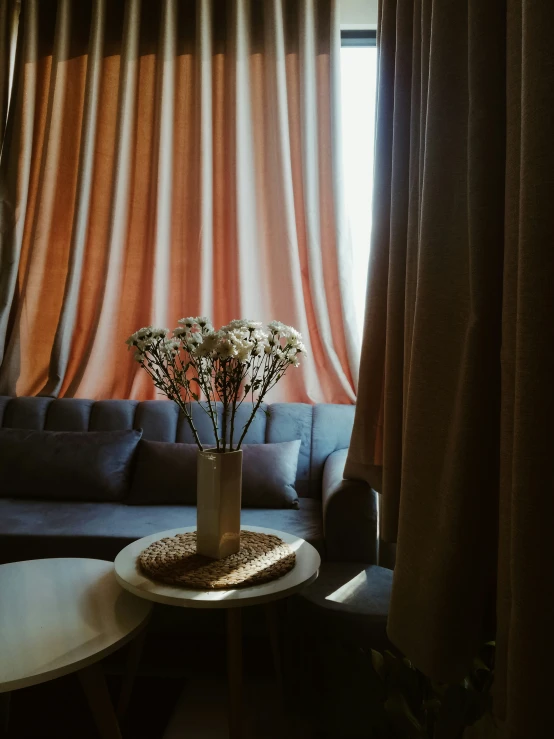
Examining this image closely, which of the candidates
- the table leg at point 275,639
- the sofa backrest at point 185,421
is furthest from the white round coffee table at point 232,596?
→ the sofa backrest at point 185,421

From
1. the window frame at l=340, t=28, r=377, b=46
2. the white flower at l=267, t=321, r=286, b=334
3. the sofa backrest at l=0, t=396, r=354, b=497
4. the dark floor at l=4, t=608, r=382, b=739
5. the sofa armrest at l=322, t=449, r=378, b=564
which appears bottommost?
the dark floor at l=4, t=608, r=382, b=739

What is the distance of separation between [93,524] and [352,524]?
88cm

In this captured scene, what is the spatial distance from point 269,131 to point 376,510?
2009mm

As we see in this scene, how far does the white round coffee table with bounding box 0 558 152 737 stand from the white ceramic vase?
0.66ft

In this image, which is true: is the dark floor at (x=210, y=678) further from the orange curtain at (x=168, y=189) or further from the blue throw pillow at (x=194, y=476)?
the orange curtain at (x=168, y=189)

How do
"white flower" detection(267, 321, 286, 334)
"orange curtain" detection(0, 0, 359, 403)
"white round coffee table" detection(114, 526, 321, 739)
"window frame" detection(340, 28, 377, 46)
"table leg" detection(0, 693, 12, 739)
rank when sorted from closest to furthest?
"white round coffee table" detection(114, 526, 321, 739) < "white flower" detection(267, 321, 286, 334) < "table leg" detection(0, 693, 12, 739) < "orange curtain" detection(0, 0, 359, 403) < "window frame" detection(340, 28, 377, 46)

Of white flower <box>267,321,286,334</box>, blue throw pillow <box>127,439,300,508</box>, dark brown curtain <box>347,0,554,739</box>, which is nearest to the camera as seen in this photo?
dark brown curtain <box>347,0,554,739</box>

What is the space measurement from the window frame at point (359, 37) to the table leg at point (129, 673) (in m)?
3.01

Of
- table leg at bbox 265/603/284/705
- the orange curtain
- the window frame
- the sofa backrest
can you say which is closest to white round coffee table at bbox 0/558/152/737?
table leg at bbox 265/603/284/705

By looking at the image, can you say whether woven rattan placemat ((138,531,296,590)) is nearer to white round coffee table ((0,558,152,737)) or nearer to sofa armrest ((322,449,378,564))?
white round coffee table ((0,558,152,737))

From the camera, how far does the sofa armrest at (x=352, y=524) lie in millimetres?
1658

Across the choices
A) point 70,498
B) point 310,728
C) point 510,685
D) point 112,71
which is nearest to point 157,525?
point 70,498

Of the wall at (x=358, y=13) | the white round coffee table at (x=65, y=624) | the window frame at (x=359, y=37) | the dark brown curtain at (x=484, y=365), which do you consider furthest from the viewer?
the window frame at (x=359, y=37)

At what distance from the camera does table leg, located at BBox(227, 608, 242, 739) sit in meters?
1.20
